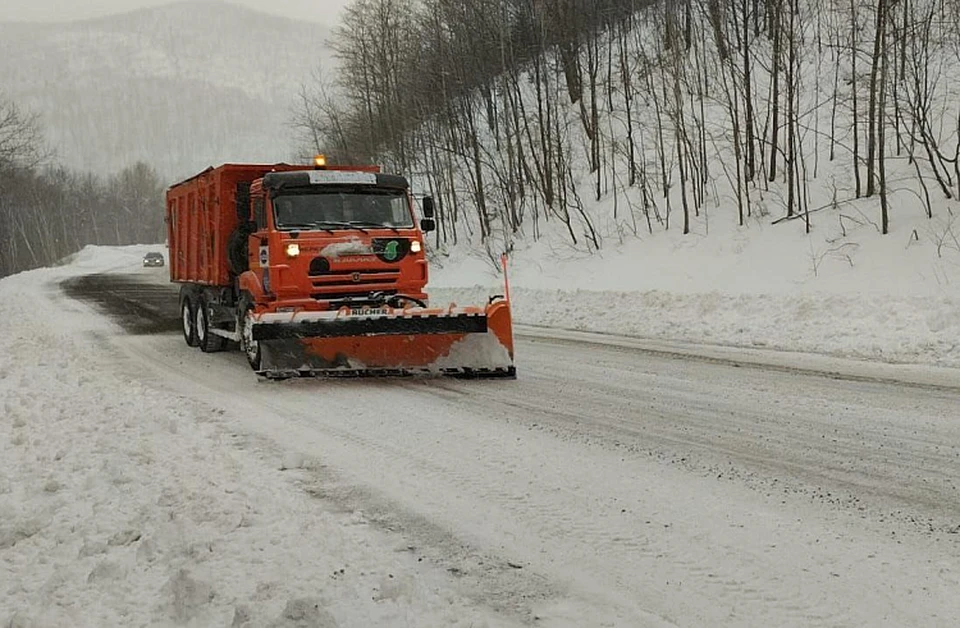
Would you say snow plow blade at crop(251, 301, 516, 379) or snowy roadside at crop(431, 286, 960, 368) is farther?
snowy roadside at crop(431, 286, 960, 368)

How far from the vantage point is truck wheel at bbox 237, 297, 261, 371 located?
934cm

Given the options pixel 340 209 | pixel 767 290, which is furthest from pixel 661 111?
pixel 340 209

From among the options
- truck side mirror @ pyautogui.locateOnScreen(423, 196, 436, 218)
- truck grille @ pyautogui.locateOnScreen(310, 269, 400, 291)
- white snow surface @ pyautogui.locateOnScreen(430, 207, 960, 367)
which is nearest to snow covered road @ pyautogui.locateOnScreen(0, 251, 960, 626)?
truck grille @ pyautogui.locateOnScreen(310, 269, 400, 291)

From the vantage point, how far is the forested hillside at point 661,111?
711 inches

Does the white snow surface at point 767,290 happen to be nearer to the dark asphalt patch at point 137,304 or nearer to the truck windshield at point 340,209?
the truck windshield at point 340,209

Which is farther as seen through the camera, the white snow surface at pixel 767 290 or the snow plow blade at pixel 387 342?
the white snow surface at pixel 767 290

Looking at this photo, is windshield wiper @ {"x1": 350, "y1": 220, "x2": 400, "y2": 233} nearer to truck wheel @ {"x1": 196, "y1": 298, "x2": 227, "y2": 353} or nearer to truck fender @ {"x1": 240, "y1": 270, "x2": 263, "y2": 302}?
truck fender @ {"x1": 240, "y1": 270, "x2": 263, "y2": 302}

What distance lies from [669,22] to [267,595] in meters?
28.6

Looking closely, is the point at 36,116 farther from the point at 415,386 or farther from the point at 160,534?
the point at 160,534

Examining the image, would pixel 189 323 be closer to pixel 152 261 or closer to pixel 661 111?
pixel 661 111

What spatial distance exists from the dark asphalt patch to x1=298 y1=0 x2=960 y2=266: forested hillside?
10612mm

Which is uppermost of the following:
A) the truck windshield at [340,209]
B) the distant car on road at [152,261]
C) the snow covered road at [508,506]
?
the distant car on road at [152,261]

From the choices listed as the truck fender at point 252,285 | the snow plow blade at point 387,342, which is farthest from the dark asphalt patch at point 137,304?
the snow plow blade at point 387,342

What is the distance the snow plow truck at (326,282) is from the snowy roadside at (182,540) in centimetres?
228
